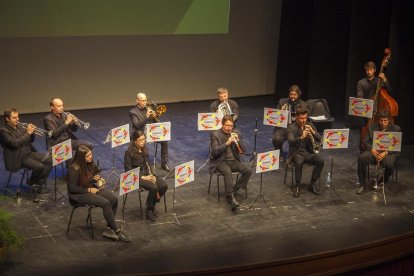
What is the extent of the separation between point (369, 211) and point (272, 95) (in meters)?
6.07

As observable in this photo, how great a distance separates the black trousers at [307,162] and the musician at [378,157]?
567mm

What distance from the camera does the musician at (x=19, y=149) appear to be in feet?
29.6

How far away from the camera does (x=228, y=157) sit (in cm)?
939

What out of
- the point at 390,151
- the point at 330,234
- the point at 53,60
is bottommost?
the point at 330,234

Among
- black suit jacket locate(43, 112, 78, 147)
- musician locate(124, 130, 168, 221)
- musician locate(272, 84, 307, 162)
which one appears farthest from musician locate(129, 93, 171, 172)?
musician locate(272, 84, 307, 162)

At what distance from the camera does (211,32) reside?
1320cm

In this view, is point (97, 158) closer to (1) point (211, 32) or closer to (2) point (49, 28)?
(2) point (49, 28)

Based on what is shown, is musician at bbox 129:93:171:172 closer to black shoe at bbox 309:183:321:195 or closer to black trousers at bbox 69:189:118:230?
black trousers at bbox 69:189:118:230

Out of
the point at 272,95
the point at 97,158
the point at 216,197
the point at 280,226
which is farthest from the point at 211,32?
the point at 280,226

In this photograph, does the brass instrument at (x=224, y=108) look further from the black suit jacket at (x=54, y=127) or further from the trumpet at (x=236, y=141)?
the black suit jacket at (x=54, y=127)

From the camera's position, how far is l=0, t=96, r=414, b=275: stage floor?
25.4 feet

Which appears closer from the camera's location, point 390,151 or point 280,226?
point 280,226

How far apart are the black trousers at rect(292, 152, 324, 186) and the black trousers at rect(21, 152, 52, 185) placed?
125 inches

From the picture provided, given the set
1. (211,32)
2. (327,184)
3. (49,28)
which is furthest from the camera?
(211,32)
